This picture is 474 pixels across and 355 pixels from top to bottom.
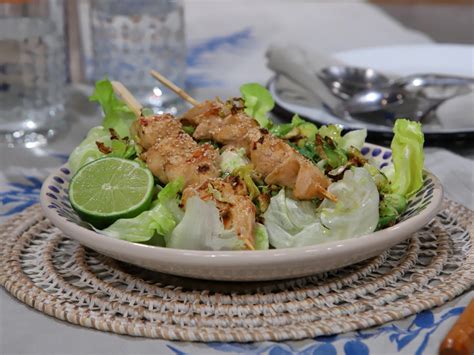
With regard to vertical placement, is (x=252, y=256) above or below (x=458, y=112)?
above

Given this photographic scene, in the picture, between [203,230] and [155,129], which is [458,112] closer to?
[155,129]

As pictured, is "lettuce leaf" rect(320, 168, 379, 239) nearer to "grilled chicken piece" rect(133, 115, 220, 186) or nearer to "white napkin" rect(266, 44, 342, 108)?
"grilled chicken piece" rect(133, 115, 220, 186)

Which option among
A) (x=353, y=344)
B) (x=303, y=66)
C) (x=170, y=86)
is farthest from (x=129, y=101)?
(x=303, y=66)

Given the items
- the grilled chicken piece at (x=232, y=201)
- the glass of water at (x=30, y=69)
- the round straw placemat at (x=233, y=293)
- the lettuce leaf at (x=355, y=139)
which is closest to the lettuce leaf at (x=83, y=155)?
the round straw placemat at (x=233, y=293)

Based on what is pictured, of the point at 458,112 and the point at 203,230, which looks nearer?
the point at 203,230

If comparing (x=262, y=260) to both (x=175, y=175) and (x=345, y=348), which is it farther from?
(x=175, y=175)

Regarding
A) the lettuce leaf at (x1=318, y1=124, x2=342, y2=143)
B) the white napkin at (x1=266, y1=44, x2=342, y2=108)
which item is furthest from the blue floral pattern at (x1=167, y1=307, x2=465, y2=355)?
the white napkin at (x1=266, y1=44, x2=342, y2=108)

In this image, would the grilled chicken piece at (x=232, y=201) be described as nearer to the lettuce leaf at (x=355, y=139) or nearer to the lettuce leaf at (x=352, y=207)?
the lettuce leaf at (x=352, y=207)
